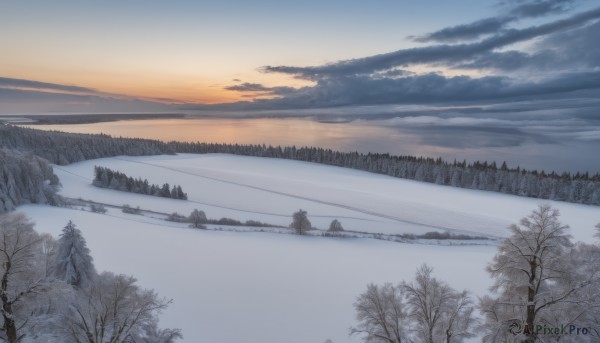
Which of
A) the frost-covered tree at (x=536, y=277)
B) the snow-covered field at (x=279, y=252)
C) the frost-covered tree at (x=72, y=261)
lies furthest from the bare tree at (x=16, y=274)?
the frost-covered tree at (x=536, y=277)

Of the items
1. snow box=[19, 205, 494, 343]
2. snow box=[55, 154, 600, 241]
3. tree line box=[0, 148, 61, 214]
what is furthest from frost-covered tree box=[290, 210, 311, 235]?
tree line box=[0, 148, 61, 214]

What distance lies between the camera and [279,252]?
44.3 m

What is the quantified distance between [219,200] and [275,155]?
10823 cm

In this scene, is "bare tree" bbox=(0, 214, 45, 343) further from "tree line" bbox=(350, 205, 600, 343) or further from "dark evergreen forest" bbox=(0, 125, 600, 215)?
"dark evergreen forest" bbox=(0, 125, 600, 215)

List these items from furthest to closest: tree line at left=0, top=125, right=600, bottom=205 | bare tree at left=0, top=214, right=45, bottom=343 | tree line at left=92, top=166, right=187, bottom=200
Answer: tree line at left=0, top=125, right=600, bottom=205
tree line at left=92, top=166, right=187, bottom=200
bare tree at left=0, top=214, right=45, bottom=343

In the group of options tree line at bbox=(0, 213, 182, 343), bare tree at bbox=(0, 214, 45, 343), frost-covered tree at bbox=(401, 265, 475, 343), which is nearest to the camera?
bare tree at bbox=(0, 214, 45, 343)

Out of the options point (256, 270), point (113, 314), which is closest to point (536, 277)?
point (113, 314)

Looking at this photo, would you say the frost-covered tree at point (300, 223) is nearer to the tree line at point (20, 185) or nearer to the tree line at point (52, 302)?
the tree line at point (52, 302)

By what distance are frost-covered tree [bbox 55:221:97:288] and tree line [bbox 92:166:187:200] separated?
69.9 metres

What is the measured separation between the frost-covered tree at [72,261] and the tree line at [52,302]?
0.52ft

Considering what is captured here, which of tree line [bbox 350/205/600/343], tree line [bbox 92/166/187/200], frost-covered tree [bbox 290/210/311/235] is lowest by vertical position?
tree line [bbox 92/166/187/200]

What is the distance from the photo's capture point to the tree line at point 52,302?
1492cm

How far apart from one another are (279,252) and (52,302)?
2910cm

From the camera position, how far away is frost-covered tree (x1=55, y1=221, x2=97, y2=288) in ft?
69.5
